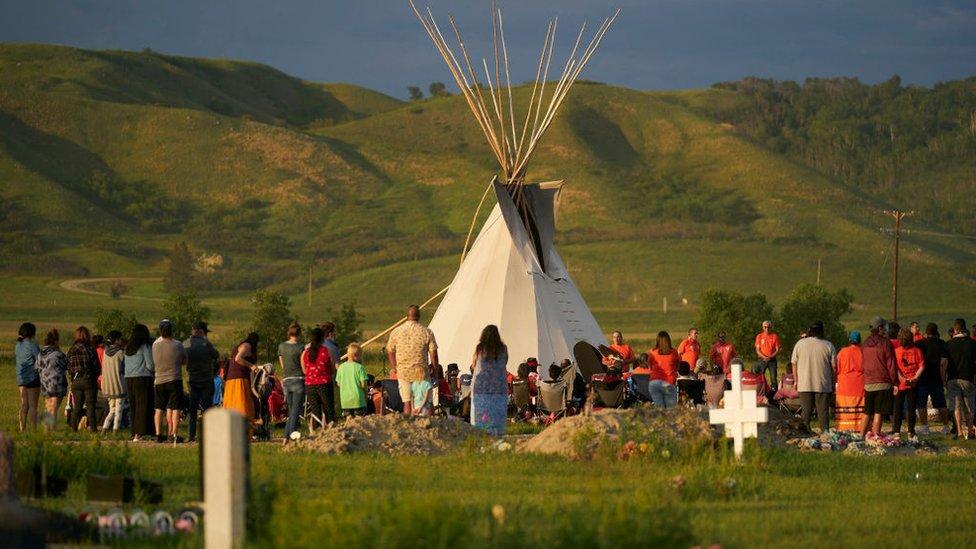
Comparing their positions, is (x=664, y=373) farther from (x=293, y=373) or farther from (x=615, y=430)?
(x=615, y=430)

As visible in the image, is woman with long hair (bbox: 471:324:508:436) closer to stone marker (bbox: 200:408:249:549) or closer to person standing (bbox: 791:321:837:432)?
person standing (bbox: 791:321:837:432)

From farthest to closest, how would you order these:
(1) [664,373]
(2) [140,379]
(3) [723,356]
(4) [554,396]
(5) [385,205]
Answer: (5) [385,205] → (3) [723,356] → (4) [554,396] → (1) [664,373] → (2) [140,379]

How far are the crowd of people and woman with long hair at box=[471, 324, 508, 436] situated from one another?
0.05 feet

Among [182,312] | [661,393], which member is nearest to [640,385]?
[661,393]

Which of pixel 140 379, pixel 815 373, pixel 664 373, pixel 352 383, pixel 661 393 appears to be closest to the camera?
pixel 140 379

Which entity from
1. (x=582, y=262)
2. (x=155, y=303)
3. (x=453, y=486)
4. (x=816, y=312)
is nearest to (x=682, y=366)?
(x=453, y=486)

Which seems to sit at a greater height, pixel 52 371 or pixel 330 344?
pixel 330 344

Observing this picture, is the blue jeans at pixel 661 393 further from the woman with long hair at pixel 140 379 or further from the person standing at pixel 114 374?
the person standing at pixel 114 374

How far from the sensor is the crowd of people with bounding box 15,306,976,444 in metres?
16.2

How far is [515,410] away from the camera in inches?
795

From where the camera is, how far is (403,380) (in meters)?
17.0

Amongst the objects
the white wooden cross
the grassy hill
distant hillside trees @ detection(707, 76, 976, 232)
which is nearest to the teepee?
the white wooden cross

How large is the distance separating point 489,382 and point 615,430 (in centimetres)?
243

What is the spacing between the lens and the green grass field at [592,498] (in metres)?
7.49
